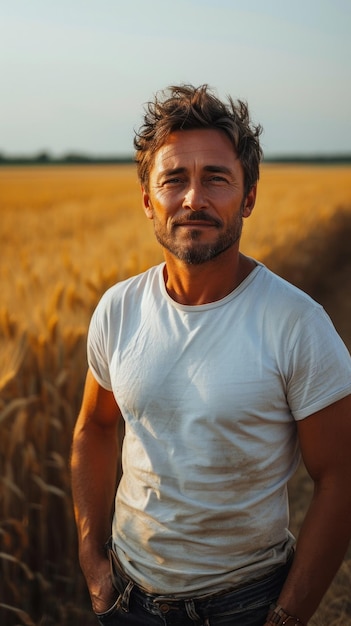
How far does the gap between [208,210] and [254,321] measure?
0.77ft

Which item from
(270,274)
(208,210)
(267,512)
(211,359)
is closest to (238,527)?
(267,512)

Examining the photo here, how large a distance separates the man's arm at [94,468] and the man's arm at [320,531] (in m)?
0.48

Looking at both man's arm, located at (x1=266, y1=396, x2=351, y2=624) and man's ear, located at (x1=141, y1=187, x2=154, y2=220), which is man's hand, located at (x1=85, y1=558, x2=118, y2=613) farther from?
man's ear, located at (x1=141, y1=187, x2=154, y2=220)

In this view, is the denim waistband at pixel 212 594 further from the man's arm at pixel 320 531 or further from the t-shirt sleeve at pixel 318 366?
the t-shirt sleeve at pixel 318 366

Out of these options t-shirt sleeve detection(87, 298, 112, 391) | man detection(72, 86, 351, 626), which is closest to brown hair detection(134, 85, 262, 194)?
man detection(72, 86, 351, 626)

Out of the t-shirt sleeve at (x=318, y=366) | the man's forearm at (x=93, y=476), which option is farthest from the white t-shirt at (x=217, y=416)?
the man's forearm at (x=93, y=476)

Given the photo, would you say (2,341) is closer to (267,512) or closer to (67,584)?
(67,584)

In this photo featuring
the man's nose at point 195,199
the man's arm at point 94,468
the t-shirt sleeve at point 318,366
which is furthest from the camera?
the man's arm at point 94,468

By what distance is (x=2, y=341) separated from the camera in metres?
2.80

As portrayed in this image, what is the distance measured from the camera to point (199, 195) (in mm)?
1474

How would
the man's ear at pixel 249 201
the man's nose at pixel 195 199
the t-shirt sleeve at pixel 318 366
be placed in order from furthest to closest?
the man's ear at pixel 249 201, the man's nose at pixel 195 199, the t-shirt sleeve at pixel 318 366

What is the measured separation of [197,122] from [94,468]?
2.76ft

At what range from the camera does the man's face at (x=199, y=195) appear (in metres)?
1.48

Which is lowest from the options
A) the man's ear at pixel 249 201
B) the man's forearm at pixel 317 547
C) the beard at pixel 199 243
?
the man's forearm at pixel 317 547
